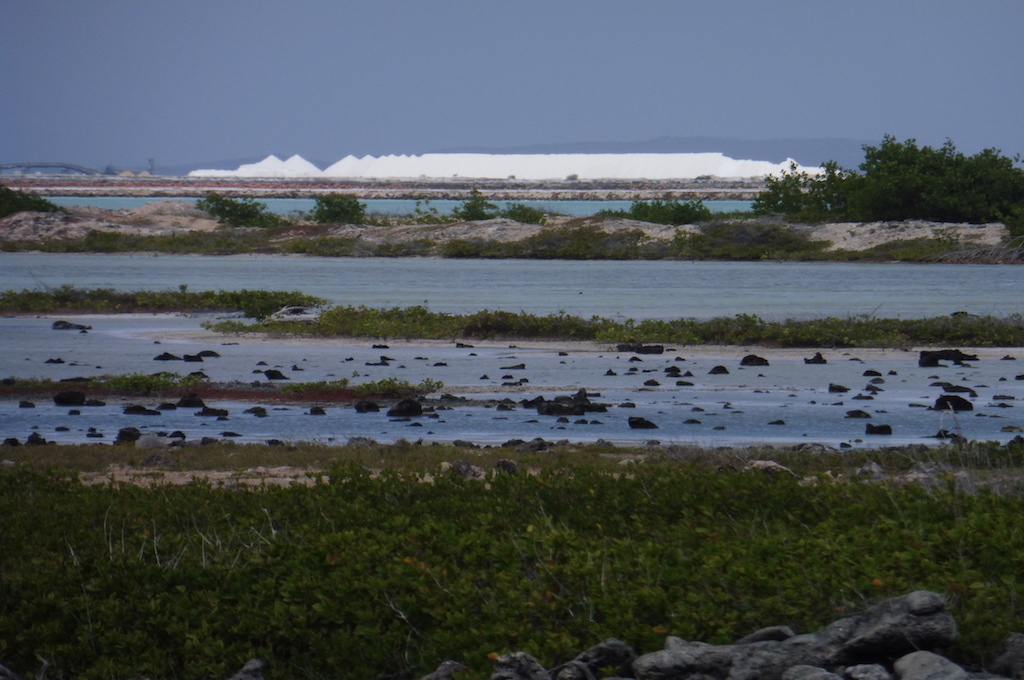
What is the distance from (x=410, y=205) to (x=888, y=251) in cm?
8616

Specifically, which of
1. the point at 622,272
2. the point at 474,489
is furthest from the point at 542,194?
the point at 474,489

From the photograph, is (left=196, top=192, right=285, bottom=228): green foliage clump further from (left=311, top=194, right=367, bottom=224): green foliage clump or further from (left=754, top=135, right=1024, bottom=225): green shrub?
(left=754, top=135, right=1024, bottom=225): green shrub

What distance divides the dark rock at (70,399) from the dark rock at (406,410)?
14.8ft

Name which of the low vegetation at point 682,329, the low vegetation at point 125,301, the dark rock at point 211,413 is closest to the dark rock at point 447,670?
the dark rock at point 211,413

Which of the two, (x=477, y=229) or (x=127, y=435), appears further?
(x=477, y=229)

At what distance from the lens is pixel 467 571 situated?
6.80 metres

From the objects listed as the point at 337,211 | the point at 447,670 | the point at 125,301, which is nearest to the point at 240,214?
the point at 337,211

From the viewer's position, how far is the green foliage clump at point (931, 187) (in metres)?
58.9

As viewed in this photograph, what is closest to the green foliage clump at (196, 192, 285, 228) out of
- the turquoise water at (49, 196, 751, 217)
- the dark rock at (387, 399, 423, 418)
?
the turquoise water at (49, 196, 751, 217)

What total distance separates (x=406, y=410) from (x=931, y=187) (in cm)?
4869

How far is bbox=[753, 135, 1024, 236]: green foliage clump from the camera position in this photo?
58906mm

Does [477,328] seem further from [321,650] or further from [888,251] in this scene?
[888,251]

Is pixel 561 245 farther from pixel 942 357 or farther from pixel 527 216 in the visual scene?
pixel 942 357

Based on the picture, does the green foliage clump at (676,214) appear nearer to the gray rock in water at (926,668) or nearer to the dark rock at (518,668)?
the dark rock at (518,668)
